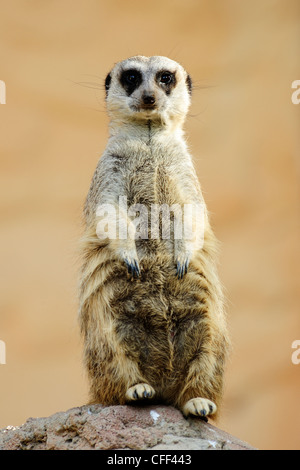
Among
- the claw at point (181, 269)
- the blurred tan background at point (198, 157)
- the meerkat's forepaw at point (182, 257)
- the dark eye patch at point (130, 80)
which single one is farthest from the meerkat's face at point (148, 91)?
the blurred tan background at point (198, 157)

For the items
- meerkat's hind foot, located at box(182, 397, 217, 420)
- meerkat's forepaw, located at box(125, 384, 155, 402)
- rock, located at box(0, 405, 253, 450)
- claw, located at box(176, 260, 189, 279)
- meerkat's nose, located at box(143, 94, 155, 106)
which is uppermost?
meerkat's nose, located at box(143, 94, 155, 106)

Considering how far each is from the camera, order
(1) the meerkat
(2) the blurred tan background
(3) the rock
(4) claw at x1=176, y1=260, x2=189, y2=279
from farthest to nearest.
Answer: (2) the blurred tan background → (4) claw at x1=176, y1=260, x2=189, y2=279 → (1) the meerkat → (3) the rock

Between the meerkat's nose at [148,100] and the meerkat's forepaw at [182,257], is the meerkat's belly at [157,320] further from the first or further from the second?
the meerkat's nose at [148,100]

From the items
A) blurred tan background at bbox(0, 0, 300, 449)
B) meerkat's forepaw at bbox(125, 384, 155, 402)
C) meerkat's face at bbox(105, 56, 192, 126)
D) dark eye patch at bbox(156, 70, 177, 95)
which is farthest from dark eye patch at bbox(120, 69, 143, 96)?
blurred tan background at bbox(0, 0, 300, 449)

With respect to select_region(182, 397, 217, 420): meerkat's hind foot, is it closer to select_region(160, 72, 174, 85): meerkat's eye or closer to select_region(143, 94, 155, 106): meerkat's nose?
select_region(143, 94, 155, 106): meerkat's nose

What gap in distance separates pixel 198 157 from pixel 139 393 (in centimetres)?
411

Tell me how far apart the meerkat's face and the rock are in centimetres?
140

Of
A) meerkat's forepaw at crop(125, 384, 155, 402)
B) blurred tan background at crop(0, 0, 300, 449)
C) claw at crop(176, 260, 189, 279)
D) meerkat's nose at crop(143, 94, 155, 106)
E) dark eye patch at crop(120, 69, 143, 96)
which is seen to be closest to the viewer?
meerkat's forepaw at crop(125, 384, 155, 402)

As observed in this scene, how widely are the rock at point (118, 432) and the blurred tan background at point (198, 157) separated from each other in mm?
3382

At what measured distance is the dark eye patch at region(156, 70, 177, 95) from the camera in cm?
354

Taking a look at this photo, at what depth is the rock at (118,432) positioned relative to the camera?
2554mm

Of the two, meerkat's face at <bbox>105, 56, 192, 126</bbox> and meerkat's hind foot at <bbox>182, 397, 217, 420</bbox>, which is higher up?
meerkat's face at <bbox>105, 56, 192, 126</bbox>

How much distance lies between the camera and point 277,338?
652cm
